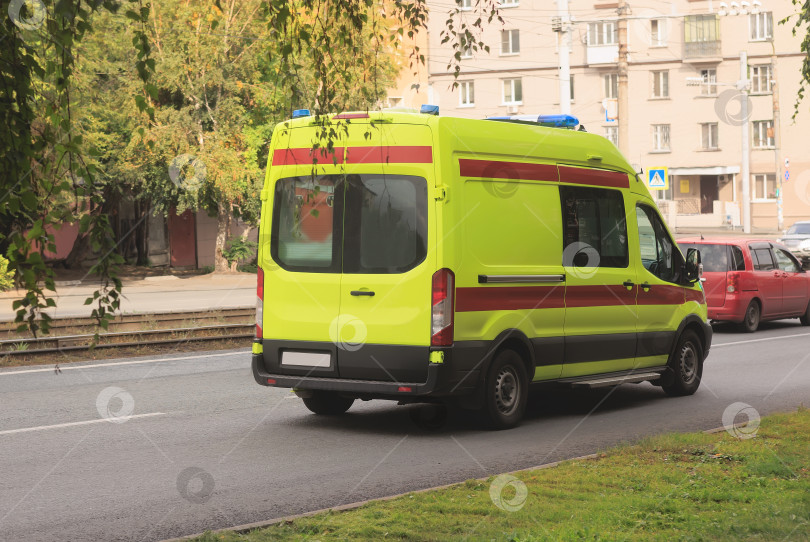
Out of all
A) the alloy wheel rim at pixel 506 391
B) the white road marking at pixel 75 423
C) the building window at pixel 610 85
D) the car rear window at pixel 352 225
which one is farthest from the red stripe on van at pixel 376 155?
the building window at pixel 610 85

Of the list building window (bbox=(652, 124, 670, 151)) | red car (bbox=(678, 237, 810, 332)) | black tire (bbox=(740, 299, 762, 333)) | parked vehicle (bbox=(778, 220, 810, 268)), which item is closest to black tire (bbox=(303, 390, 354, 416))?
red car (bbox=(678, 237, 810, 332))

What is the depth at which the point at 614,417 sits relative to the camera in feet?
35.6

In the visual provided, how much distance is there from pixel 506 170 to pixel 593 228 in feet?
4.87

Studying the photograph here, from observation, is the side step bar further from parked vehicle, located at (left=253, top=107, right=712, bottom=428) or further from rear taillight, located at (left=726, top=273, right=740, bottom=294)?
rear taillight, located at (left=726, top=273, right=740, bottom=294)

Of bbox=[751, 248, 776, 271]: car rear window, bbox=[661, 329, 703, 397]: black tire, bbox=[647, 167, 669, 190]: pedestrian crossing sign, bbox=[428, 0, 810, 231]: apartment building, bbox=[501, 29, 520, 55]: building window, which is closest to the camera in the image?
bbox=[661, 329, 703, 397]: black tire

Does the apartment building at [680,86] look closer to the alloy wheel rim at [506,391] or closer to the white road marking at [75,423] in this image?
the white road marking at [75,423]

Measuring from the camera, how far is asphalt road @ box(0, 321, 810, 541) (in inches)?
268

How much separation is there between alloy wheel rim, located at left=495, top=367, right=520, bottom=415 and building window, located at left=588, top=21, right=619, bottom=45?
212ft

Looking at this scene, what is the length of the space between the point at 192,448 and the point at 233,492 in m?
1.69

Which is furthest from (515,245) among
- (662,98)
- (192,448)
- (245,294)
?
(662,98)

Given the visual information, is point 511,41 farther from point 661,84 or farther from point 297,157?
point 297,157

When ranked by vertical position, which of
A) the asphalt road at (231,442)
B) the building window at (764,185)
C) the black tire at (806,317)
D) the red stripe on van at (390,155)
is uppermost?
the building window at (764,185)

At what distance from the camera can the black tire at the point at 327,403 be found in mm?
10602

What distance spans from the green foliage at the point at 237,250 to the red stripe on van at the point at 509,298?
1210 inches
